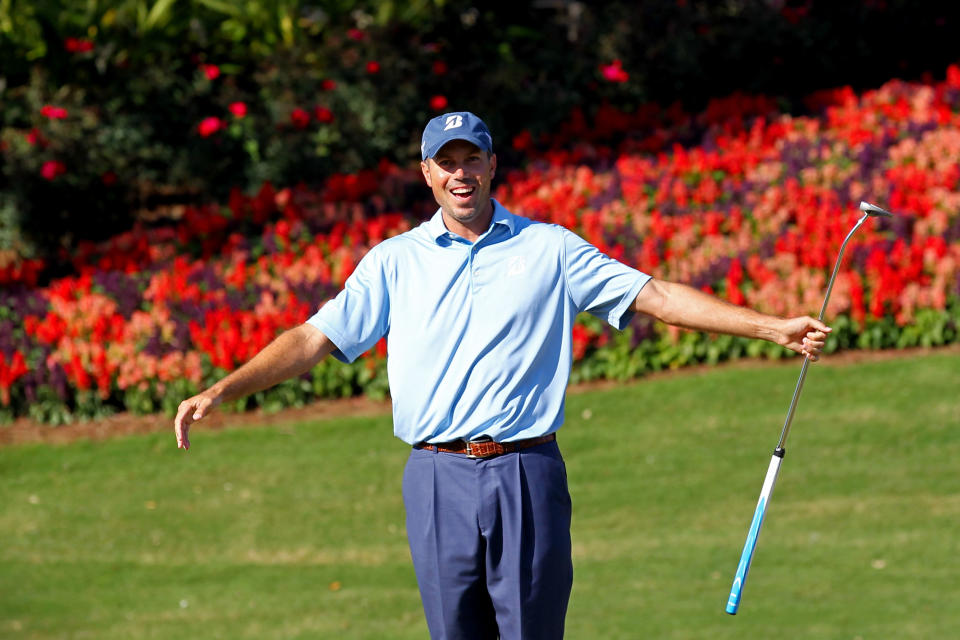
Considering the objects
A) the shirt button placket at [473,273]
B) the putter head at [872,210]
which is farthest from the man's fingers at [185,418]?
the putter head at [872,210]

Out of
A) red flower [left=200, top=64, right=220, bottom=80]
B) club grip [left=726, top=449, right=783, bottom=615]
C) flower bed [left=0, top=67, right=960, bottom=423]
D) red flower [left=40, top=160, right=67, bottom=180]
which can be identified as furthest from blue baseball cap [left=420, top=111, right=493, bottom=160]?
red flower [left=200, top=64, right=220, bottom=80]

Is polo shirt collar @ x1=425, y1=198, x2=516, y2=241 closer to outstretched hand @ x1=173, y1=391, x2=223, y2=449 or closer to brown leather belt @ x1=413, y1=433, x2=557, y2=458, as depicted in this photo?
brown leather belt @ x1=413, y1=433, x2=557, y2=458

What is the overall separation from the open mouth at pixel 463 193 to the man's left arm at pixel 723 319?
58 centimetres

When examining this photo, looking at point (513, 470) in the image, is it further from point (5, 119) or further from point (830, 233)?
point (5, 119)

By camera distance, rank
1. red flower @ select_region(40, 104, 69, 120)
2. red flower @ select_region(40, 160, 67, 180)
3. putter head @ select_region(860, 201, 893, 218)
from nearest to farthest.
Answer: putter head @ select_region(860, 201, 893, 218), red flower @ select_region(40, 160, 67, 180), red flower @ select_region(40, 104, 69, 120)

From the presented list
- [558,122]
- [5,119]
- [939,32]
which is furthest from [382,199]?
[939,32]

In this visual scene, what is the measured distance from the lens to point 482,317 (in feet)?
12.8

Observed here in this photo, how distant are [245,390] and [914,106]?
32.5 ft

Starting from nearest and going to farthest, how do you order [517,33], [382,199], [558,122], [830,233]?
[830,233]
[382,199]
[558,122]
[517,33]

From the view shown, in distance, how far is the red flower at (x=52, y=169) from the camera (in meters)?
11.4

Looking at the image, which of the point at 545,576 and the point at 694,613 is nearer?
the point at 545,576

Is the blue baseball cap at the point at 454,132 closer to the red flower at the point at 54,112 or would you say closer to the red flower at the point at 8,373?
the red flower at the point at 8,373

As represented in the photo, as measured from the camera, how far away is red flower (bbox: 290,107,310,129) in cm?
1222

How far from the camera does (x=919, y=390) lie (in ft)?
28.0
